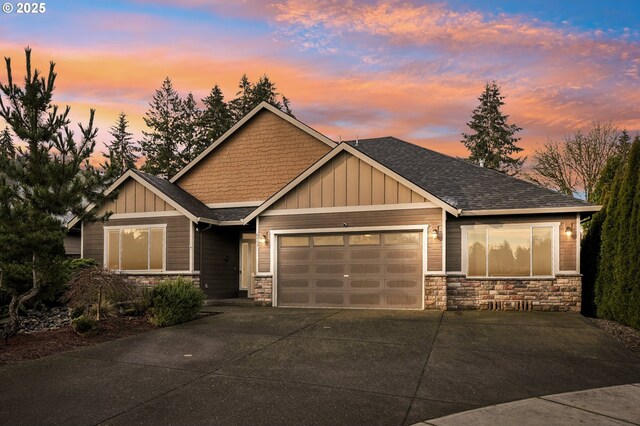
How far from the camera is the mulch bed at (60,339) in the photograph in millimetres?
7790

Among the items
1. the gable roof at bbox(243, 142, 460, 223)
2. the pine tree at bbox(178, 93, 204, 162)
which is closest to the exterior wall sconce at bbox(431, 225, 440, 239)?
the gable roof at bbox(243, 142, 460, 223)

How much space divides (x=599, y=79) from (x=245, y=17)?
41.9ft

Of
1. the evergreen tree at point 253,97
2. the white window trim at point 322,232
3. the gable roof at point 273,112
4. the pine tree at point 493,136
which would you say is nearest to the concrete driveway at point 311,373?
the white window trim at point 322,232

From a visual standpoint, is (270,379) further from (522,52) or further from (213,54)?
(522,52)

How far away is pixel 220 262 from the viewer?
16.4m

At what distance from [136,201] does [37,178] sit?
6949mm

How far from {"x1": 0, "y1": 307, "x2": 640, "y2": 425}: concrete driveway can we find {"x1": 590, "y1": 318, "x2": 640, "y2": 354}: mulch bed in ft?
0.95

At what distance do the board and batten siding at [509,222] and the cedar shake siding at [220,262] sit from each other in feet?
27.4

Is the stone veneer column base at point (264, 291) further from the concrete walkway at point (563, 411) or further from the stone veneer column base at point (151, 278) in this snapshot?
the concrete walkway at point (563, 411)

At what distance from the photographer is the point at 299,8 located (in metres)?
12.9

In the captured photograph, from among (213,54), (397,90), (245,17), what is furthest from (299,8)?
(397,90)

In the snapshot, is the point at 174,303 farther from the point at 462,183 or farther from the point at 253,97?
the point at 253,97

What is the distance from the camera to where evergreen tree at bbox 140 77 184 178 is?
42.3 meters

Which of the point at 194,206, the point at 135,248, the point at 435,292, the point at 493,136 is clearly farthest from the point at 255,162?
the point at 493,136
